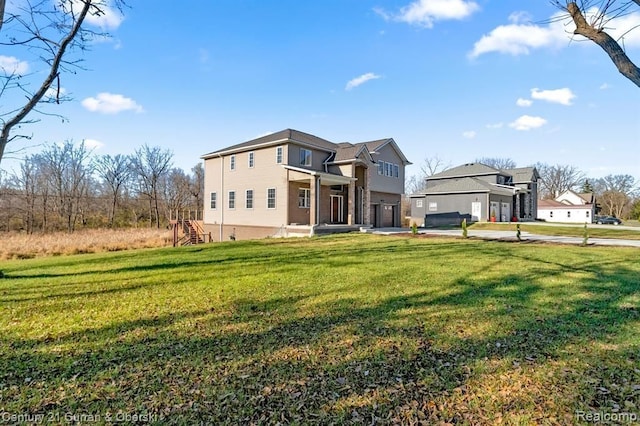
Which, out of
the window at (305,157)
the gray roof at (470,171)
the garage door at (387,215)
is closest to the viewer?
the window at (305,157)

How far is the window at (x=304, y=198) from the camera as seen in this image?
840 inches

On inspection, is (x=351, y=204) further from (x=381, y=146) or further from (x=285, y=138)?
(x=285, y=138)

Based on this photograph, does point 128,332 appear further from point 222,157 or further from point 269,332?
point 222,157

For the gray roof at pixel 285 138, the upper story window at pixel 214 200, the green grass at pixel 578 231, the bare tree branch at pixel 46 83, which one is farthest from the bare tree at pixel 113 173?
the green grass at pixel 578 231

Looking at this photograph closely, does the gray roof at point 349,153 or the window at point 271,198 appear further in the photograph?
the gray roof at point 349,153

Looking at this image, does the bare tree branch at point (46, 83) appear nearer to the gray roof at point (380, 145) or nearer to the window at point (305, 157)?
the window at point (305, 157)

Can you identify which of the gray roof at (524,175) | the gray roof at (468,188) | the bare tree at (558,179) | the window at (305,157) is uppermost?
the bare tree at (558,179)

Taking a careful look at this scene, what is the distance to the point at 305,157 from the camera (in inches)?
858

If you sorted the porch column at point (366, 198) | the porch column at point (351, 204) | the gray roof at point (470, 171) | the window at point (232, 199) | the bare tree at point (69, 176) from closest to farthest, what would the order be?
1. the porch column at point (351, 204)
2. the porch column at point (366, 198)
3. the window at point (232, 199)
4. the bare tree at point (69, 176)
5. the gray roof at point (470, 171)

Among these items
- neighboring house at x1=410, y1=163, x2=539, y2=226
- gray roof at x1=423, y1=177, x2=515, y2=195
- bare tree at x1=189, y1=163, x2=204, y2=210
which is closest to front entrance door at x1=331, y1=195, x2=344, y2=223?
neighboring house at x1=410, y1=163, x2=539, y2=226

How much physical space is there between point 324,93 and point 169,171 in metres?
33.2

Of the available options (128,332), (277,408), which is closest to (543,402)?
(277,408)

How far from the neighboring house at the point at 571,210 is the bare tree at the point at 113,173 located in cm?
5958

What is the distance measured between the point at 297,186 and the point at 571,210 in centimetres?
4529
